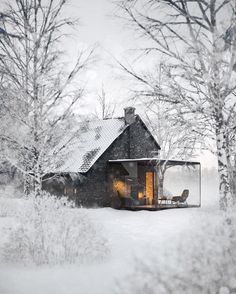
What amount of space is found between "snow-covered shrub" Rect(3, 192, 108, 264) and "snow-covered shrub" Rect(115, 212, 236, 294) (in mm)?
2565

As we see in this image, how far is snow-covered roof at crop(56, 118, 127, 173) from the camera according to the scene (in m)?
22.5

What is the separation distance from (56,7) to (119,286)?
516 inches

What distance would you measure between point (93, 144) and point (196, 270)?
19.4 meters

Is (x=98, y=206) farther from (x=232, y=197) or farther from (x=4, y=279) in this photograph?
(x=4, y=279)

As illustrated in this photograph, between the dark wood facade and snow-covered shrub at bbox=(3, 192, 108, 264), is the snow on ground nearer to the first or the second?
snow-covered shrub at bbox=(3, 192, 108, 264)

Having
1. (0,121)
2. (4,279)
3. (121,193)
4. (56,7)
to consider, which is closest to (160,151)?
(121,193)

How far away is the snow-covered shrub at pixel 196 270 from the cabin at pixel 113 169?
1466cm

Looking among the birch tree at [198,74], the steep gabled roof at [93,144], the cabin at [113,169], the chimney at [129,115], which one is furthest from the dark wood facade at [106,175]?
the birch tree at [198,74]

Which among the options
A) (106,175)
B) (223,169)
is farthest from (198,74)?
(106,175)

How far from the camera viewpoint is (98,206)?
2278 cm

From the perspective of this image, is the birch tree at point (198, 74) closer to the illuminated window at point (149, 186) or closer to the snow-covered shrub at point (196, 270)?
the snow-covered shrub at point (196, 270)

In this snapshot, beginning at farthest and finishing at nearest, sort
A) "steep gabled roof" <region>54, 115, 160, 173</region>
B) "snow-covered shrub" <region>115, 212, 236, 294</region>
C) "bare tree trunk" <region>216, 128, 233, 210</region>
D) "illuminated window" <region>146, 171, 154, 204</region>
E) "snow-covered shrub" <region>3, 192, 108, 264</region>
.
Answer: "illuminated window" <region>146, 171, 154, 204</region> → "steep gabled roof" <region>54, 115, 160, 173</region> → "bare tree trunk" <region>216, 128, 233, 210</region> → "snow-covered shrub" <region>3, 192, 108, 264</region> → "snow-covered shrub" <region>115, 212, 236, 294</region>

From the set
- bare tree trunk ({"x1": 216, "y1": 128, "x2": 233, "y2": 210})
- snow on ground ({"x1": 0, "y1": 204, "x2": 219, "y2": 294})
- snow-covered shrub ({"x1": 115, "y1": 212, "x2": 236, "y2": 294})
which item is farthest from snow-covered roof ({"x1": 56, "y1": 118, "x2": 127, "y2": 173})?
snow-covered shrub ({"x1": 115, "y1": 212, "x2": 236, "y2": 294})

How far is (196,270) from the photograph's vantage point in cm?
550
